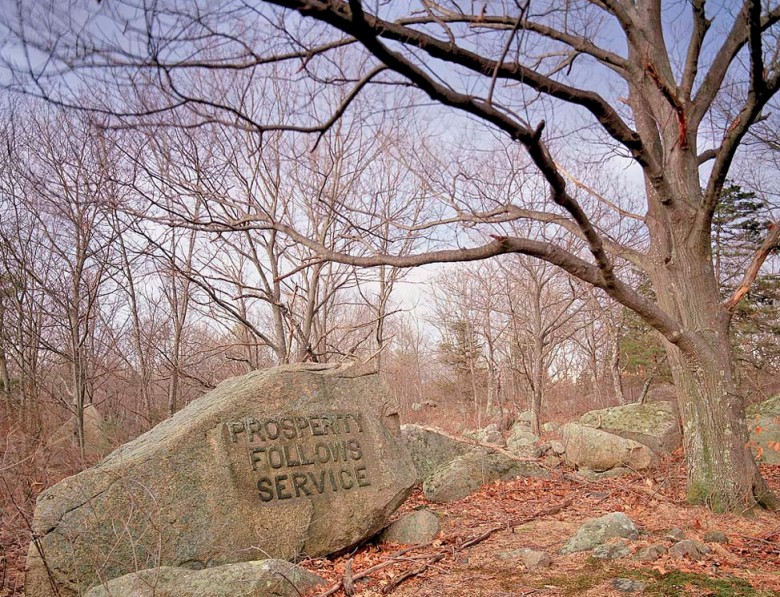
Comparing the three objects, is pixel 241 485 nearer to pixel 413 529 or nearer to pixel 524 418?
pixel 413 529

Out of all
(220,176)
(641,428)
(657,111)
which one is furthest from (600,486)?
(220,176)

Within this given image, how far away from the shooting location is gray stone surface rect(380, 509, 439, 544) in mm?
5617

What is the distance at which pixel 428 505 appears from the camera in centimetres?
759

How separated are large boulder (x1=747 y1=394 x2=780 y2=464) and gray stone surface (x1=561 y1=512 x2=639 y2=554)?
16.3ft

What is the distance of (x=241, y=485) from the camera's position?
201 inches

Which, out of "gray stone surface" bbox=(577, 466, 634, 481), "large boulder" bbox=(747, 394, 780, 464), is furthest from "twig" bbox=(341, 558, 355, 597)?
"large boulder" bbox=(747, 394, 780, 464)

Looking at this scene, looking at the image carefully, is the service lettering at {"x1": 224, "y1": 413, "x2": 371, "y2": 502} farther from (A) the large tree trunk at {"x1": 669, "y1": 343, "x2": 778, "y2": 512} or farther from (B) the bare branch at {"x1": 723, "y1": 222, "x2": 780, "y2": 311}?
(B) the bare branch at {"x1": 723, "y1": 222, "x2": 780, "y2": 311}

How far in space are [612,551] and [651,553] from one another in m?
0.31

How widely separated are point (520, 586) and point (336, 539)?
6.85ft

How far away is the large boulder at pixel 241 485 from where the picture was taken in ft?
14.5

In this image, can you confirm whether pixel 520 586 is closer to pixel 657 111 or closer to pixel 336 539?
pixel 336 539

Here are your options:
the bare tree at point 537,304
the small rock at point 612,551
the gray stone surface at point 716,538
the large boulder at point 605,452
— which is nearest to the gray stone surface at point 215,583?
the small rock at point 612,551

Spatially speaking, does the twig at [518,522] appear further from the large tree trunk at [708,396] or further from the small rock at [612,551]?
the large tree trunk at [708,396]

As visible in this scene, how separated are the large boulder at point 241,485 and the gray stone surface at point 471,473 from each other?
2.11 meters
